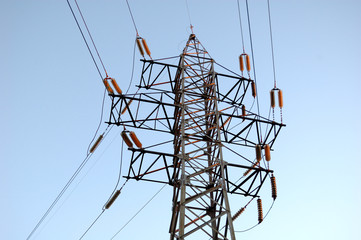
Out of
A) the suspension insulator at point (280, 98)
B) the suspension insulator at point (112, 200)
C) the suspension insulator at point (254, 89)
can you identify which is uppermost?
the suspension insulator at point (254, 89)

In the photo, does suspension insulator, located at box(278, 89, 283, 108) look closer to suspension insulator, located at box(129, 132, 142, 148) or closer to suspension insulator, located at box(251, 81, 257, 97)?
suspension insulator, located at box(251, 81, 257, 97)

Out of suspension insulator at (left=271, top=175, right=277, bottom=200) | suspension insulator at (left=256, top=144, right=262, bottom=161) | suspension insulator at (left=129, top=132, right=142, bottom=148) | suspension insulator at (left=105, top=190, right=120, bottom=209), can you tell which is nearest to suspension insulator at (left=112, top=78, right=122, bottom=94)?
suspension insulator at (left=129, top=132, right=142, bottom=148)

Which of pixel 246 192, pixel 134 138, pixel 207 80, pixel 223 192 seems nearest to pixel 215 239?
pixel 223 192

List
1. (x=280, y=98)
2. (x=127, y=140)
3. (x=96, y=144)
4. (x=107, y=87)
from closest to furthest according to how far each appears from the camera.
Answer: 1. (x=127, y=140)
2. (x=107, y=87)
3. (x=96, y=144)
4. (x=280, y=98)

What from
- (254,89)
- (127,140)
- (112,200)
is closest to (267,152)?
(254,89)

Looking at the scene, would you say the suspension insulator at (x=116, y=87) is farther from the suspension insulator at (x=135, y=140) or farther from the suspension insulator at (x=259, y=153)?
the suspension insulator at (x=259, y=153)

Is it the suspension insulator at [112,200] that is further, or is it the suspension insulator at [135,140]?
the suspension insulator at [112,200]

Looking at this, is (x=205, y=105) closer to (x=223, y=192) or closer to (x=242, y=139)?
(x=242, y=139)

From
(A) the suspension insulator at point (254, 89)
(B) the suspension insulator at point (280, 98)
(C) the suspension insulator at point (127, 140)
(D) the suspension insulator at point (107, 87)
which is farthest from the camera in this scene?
(A) the suspension insulator at point (254, 89)

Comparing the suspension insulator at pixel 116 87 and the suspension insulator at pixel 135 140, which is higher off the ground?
the suspension insulator at pixel 116 87

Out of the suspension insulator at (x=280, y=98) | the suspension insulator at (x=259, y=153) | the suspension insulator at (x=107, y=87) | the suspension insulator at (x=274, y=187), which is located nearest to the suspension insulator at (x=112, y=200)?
the suspension insulator at (x=107, y=87)

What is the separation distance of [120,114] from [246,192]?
4985 mm

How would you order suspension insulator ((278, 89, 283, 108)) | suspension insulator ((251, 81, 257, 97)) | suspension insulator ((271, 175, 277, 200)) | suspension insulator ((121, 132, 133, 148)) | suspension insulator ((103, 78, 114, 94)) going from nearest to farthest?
suspension insulator ((121, 132, 133, 148)) → suspension insulator ((271, 175, 277, 200)) → suspension insulator ((103, 78, 114, 94)) → suspension insulator ((278, 89, 283, 108)) → suspension insulator ((251, 81, 257, 97))

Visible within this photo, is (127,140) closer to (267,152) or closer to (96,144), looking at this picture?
(96,144)
